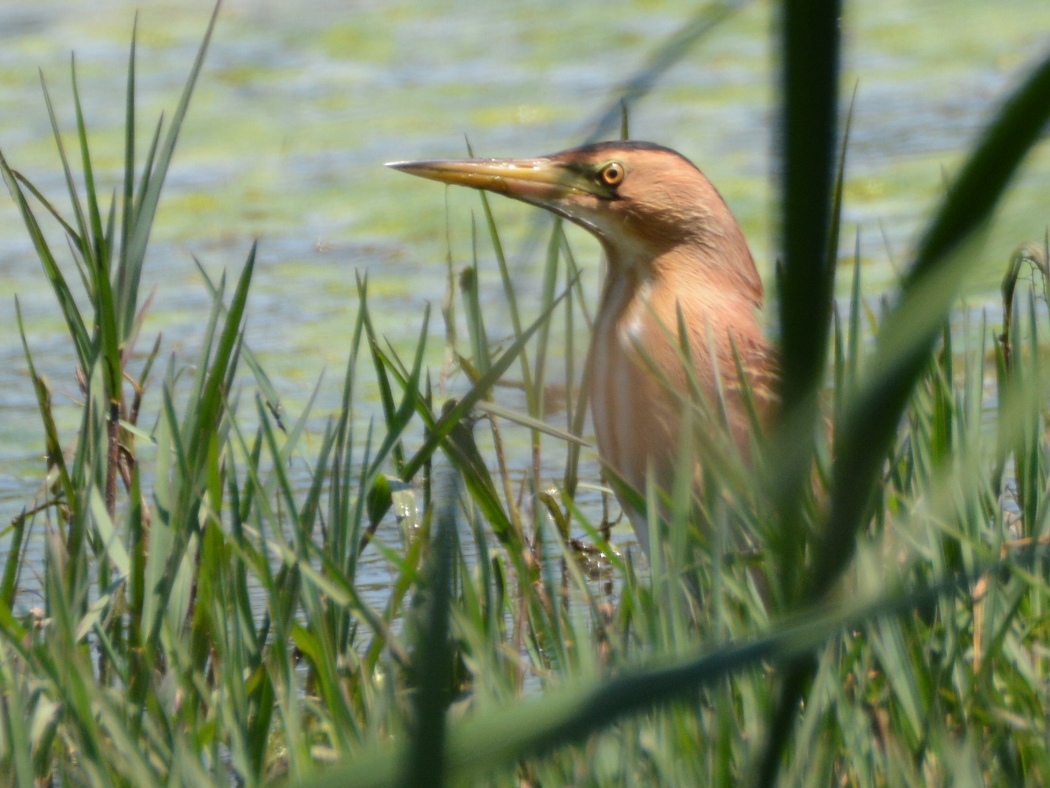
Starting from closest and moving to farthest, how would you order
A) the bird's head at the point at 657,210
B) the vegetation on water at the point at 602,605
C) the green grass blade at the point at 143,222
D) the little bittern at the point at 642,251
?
the vegetation on water at the point at 602,605 → the green grass blade at the point at 143,222 → the little bittern at the point at 642,251 → the bird's head at the point at 657,210

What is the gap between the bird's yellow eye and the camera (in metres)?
2.19

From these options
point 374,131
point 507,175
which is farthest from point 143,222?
point 374,131

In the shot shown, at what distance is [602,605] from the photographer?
4.78 feet

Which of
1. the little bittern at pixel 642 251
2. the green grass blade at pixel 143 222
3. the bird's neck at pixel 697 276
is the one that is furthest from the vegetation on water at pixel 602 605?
the bird's neck at pixel 697 276

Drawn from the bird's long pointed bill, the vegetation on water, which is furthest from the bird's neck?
the vegetation on water

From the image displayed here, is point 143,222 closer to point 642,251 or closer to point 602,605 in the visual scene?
point 602,605

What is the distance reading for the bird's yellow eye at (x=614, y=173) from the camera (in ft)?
7.18

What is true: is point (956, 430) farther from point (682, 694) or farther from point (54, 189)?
point (54, 189)

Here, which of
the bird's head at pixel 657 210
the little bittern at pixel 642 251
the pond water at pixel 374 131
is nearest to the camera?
the little bittern at pixel 642 251

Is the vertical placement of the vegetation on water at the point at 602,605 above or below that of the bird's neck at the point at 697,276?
below

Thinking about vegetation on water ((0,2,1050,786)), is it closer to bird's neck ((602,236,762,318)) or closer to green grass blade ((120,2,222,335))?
green grass blade ((120,2,222,335))

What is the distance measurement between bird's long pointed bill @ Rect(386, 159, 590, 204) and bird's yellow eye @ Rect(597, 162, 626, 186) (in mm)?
58

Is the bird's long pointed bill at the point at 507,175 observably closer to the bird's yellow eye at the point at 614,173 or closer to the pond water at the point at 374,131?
the bird's yellow eye at the point at 614,173

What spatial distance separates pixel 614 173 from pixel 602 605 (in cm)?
89
